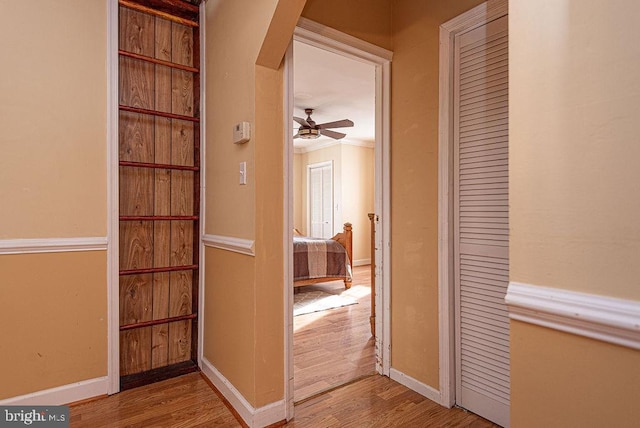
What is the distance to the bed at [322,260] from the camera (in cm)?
459

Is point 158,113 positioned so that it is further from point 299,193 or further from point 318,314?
point 299,193

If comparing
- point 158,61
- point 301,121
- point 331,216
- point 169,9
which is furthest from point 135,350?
Result: point 331,216

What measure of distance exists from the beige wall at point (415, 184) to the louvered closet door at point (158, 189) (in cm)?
137

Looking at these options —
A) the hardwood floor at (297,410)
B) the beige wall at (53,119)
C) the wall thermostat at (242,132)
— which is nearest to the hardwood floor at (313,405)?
the hardwood floor at (297,410)

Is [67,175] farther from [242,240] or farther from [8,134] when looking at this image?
[242,240]

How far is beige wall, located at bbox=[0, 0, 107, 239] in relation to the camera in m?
1.84

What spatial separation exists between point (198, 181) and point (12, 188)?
98 centimetres

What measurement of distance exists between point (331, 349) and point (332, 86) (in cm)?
290

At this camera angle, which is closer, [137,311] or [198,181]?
[137,311]

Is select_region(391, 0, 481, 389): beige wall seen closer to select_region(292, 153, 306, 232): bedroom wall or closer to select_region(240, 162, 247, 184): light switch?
select_region(240, 162, 247, 184): light switch

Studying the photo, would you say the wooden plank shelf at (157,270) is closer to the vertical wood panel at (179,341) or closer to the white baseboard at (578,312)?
the vertical wood panel at (179,341)

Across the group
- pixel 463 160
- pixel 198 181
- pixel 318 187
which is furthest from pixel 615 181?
pixel 318 187

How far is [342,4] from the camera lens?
216cm

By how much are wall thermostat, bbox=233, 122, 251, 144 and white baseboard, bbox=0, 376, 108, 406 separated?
1615 mm
